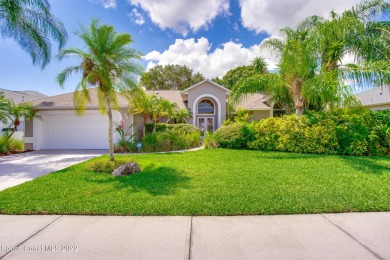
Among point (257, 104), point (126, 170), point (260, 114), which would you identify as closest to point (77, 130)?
point (126, 170)

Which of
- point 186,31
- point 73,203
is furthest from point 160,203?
point 186,31

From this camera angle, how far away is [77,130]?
14.4m

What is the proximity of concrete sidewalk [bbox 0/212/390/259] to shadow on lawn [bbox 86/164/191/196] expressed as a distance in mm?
1517

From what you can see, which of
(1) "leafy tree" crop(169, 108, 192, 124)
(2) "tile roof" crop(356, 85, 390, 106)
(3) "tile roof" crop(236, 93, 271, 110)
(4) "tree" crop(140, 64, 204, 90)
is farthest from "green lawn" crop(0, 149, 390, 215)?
(4) "tree" crop(140, 64, 204, 90)

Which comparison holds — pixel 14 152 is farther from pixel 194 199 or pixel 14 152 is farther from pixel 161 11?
pixel 194 199

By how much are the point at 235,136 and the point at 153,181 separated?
25.6ft

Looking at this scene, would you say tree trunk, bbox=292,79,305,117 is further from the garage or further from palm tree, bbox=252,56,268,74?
palm tree, bbox=252,56,268,74

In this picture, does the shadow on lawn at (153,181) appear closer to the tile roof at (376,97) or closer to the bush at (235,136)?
the bush at (235,136)

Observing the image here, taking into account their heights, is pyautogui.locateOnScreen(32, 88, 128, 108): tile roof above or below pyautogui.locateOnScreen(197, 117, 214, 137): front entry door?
above

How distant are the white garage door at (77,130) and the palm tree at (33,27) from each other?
4.70 metres

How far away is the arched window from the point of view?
827 inches

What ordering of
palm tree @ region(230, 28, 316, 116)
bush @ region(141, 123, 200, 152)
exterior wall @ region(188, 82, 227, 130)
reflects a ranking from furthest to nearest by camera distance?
1. exterior wall @ region(188, 82, 227, 130)
2. bush @ region(141, 123, 200, 152)
3. palm tree @ region(230, 28, 316, 116)

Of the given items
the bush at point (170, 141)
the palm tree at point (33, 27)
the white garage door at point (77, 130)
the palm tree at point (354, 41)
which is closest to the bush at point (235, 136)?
the bush at point (170, 141)

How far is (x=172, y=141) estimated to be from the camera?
13.9 metres
